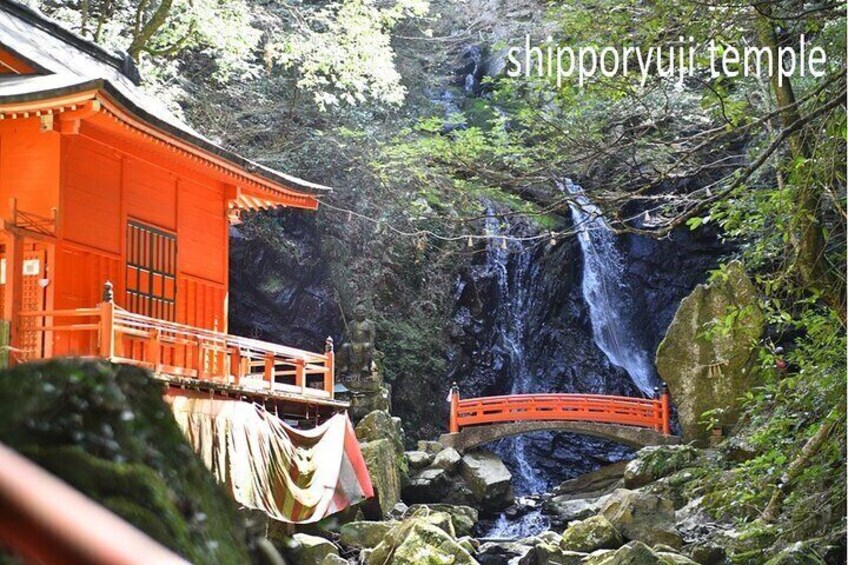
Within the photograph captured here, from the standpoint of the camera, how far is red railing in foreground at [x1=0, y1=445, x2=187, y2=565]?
91cm

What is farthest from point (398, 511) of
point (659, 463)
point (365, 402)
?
point (659, 463)

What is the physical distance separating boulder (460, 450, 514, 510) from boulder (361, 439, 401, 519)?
312 centimetres

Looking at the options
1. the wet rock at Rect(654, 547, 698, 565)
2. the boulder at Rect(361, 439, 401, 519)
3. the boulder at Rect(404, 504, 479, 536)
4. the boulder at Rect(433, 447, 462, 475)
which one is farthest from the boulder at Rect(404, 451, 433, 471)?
the wet rock at Rect(654, 547, 698, 565)

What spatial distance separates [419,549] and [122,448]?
12919mm

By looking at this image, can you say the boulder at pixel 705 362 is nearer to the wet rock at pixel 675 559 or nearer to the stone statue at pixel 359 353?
the stone statue at pixel 359 353

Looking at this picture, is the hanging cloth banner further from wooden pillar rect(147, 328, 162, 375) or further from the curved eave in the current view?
the curved eave

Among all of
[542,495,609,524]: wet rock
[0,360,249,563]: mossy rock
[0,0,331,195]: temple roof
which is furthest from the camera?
[542,495,609,524]: wet rock

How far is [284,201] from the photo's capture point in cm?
1659

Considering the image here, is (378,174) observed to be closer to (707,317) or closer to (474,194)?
(474,194)

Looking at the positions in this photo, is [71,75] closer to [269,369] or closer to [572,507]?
[269,369]

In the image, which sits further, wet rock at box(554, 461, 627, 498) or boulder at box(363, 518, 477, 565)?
wet rock at box(554, 461, 627, 498)

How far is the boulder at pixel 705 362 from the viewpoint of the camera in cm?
2078

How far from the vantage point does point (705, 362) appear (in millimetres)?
21547

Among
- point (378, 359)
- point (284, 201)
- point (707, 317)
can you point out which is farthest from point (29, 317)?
point (707, 317)
